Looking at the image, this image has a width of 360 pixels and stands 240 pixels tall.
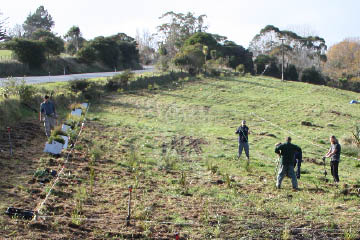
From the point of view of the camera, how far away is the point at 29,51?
34.7 metres

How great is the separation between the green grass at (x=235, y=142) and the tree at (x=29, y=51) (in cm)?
1211

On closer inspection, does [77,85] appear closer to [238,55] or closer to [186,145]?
[186,145]

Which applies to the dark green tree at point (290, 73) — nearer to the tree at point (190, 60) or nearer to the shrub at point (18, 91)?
the tree at point (190, 60)

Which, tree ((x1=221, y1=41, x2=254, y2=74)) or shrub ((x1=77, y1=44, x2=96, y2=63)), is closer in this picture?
shrub ((x1=77, y1=44, x2=96, y2=63))

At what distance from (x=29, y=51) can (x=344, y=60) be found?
66989 millimetres

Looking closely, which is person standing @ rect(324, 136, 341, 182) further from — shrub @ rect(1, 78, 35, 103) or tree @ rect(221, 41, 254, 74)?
tree @ rect(221, 41, 254, 74)

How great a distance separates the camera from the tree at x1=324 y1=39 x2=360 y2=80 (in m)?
74.9

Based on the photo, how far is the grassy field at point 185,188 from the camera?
7309mm

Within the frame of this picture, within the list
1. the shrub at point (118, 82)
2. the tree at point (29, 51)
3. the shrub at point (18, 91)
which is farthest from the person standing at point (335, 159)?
the tree at point (29, 51)

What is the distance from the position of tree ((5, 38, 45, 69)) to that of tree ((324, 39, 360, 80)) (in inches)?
2249

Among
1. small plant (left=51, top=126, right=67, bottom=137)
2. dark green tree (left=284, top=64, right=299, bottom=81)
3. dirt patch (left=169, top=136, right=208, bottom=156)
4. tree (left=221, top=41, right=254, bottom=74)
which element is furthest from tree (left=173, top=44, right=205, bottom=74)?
small plant (left=51, top=126, right=67, bottom=137)

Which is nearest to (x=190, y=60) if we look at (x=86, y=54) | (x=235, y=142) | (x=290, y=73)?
(x=86, y=54)

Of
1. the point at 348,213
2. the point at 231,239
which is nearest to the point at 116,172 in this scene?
the point at 231,239

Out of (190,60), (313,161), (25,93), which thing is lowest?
(313,161)
